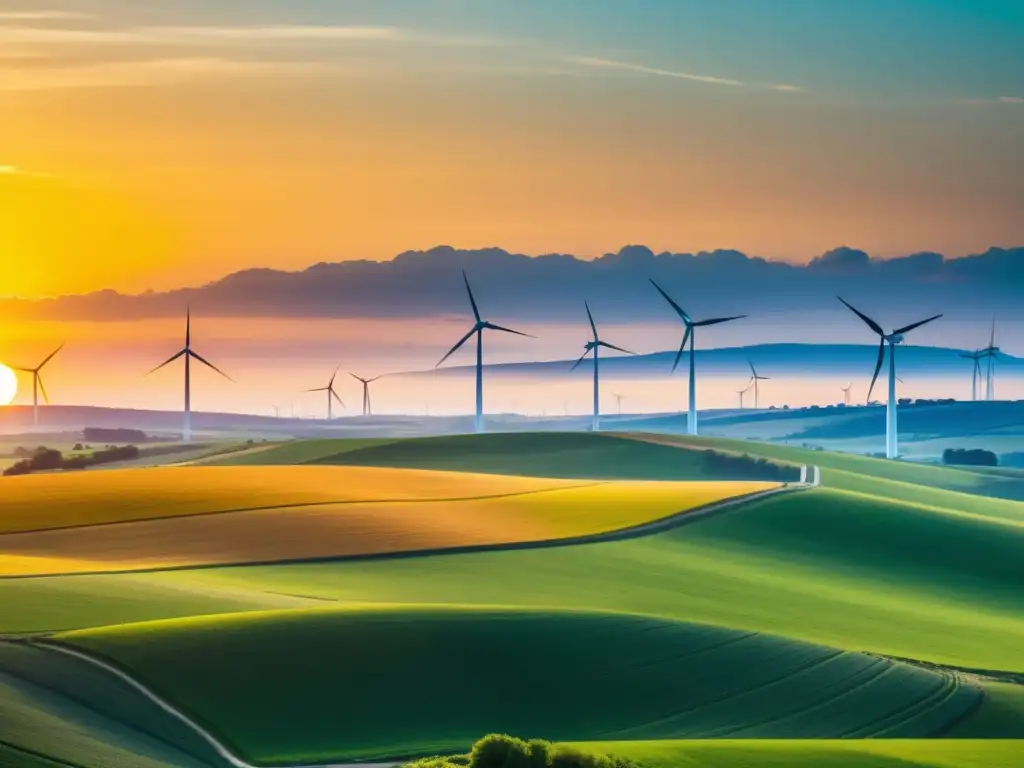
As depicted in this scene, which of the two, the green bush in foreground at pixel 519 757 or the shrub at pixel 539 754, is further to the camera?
the shrub at pixel 539 754

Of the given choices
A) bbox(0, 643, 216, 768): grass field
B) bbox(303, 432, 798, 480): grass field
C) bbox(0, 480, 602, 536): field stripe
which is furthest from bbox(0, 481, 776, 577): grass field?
bbox(303, 432, 798, 480): grass field

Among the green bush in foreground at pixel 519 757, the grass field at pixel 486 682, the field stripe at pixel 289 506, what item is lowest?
the grass field at pixel 486 682

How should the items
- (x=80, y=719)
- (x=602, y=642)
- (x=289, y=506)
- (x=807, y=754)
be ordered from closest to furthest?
(x=807, y=754)
(x=80, y=719)
(x=602, y=642)
(x=289, y=506)

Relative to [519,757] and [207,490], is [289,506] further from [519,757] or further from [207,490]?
[519,757]

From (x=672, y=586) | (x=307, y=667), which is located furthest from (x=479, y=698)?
(x=672, y=586)

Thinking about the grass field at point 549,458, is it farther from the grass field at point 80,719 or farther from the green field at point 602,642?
the grass field at point 80,719

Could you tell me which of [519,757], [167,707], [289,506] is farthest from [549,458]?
[519,757]

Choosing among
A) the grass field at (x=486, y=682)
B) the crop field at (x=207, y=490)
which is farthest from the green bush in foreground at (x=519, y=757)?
the crop field at (x=207, y=490)
